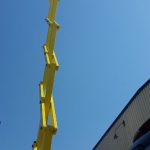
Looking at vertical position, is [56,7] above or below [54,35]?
above

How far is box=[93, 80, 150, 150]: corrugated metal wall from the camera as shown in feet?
48.4

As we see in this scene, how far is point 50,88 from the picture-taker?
11.2m

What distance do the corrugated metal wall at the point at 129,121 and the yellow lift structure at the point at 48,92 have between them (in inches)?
185

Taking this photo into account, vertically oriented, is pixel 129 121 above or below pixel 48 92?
above

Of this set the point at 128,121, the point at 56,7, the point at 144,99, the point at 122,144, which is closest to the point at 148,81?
the point at 144,99

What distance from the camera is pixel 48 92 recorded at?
1116 centimetres

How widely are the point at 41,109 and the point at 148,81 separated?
18.7 ft

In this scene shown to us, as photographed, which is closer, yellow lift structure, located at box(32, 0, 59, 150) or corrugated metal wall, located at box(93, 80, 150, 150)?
yellow lift structure, located at box(32, 0, 59, 150)

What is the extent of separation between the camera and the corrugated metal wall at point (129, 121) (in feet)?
48.4

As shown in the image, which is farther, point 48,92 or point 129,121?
point 129,121

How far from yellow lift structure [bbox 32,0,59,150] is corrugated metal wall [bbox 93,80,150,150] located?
470cm

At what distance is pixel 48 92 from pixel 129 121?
6.27 metres

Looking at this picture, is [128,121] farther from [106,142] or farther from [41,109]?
[41,109]

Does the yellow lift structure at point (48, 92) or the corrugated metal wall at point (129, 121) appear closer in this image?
the yellow lift structure at point (48, 92)
